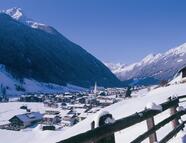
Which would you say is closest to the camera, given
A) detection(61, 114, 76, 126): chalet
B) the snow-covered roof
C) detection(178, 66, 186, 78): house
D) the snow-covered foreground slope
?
the snow-covered foreground slope

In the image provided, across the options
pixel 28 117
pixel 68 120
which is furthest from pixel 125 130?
pixel 28 117

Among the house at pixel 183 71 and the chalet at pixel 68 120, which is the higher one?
the house at pixel 183 71

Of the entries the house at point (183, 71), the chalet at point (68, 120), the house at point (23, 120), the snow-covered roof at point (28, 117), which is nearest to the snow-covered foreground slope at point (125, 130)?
the house at point (183, 71)

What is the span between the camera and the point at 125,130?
20.1 meters

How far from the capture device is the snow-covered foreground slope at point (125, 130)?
17906mm

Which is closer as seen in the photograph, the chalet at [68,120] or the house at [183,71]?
the house at [183,71]

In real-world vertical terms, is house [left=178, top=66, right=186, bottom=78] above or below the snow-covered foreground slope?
above

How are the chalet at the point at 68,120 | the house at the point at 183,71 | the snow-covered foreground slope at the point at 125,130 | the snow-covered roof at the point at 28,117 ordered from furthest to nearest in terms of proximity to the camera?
the snow-covered roof at the point at 28,117 < the chalet at the point at 68,120 < the house at the point at 183,71 < the snow-covered foreground slope at the point at 125,130

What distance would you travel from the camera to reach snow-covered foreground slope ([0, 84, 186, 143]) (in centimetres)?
1791

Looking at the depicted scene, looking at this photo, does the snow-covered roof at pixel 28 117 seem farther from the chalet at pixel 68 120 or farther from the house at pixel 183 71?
the house at pixel 183 71

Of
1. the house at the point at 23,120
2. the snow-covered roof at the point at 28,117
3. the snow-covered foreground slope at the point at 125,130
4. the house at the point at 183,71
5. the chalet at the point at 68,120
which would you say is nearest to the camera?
the snow-covered foreground slope at the point at 125,130

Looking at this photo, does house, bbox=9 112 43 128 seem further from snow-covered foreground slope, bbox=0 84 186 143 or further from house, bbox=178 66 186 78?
house, bbox=178 66 186 78

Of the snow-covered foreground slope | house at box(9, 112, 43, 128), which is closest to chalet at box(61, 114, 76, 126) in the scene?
house at box(9, 112, 43, 128)

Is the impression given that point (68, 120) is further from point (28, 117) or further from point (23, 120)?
point (28, 117)
